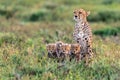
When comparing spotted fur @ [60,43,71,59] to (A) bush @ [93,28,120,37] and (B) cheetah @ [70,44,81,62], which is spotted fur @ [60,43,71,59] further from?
(A) bush @ [93,28,120,37]

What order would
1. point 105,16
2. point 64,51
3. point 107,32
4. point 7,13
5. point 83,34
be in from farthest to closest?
point 7,13 < point 105,16 < point 107,32 < point 83,34 < point 64,51

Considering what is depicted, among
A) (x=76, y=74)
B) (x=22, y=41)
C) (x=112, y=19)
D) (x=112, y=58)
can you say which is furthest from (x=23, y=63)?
(x=112, y=19)

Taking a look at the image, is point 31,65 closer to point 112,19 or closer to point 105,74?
point 105,74

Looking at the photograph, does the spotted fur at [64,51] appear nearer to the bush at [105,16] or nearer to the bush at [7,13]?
the bush at [105,16]

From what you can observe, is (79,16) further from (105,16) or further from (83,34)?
(105,16)

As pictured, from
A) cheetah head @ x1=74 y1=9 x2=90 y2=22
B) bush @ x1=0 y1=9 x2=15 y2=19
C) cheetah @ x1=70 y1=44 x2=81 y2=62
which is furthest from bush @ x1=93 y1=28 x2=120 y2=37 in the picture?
cheetah @ x1=70 y1=44 x2=81 y2=62

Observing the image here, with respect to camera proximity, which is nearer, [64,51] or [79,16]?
[64,51]

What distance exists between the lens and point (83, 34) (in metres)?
10.0

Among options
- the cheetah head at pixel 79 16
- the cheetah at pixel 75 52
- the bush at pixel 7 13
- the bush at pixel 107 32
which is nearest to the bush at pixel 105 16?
the bush at pixel 7 13

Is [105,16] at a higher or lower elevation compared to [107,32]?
lower

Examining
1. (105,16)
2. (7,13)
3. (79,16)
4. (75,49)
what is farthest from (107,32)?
(75,49)

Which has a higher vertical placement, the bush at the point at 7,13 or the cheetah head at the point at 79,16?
the cheetah head at the point at 79,16

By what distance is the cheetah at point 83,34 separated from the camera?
10.0 metres

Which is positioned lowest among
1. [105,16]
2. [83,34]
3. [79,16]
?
[105,16]
